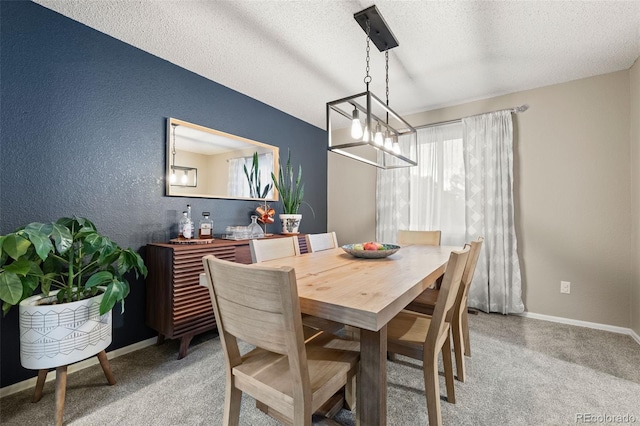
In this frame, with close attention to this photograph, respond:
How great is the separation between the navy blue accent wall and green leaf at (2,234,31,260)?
51 centimetres

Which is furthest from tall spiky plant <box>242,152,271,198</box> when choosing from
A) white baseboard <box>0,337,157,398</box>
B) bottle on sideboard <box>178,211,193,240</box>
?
white baseboard <box>0,337,157,398</box>

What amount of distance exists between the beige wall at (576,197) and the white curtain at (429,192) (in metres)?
0.55

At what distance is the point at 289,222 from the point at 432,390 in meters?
2.35

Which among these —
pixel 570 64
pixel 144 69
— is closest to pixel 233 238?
pixel 144 69

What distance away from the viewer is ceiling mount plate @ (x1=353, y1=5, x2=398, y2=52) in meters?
1.80

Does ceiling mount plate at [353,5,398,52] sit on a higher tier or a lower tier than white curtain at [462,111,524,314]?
higher

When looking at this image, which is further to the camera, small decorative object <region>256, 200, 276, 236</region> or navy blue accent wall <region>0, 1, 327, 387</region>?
small decorative object <region>256, 200, 276, 236</region>

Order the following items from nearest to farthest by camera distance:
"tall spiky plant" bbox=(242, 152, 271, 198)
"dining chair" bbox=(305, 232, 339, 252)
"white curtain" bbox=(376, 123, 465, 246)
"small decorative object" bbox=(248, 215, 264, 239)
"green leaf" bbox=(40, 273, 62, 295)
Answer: "green leaf" bbox=(40, 273, 62, 295)
"dining chair" bbox=(305, 232, 339, 252)
"small decorative object" bbox=(248, 215, 264, 239)
"tall spiky plant" bbox=(242, 152, 271, 198)
"white curtain" bbox=(376, 123, 465, 246)

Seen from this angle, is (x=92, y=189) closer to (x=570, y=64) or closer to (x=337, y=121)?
(x=337, y=121)

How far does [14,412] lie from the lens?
146 centimetres

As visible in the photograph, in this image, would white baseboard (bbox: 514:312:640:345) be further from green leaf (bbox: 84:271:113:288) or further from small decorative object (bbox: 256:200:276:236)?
green leaf (bbox: 84:271:113:288)

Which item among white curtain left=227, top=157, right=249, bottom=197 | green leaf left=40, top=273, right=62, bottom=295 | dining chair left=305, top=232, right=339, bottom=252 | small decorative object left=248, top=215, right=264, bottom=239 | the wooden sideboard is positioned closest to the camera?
green leaf left=40, top=273, right=62, bottom=295

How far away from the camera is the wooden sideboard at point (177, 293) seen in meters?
2.00

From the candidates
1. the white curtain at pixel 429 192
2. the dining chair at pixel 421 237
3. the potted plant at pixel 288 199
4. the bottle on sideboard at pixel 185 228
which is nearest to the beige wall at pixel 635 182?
the white curtain at pixel 429 192
